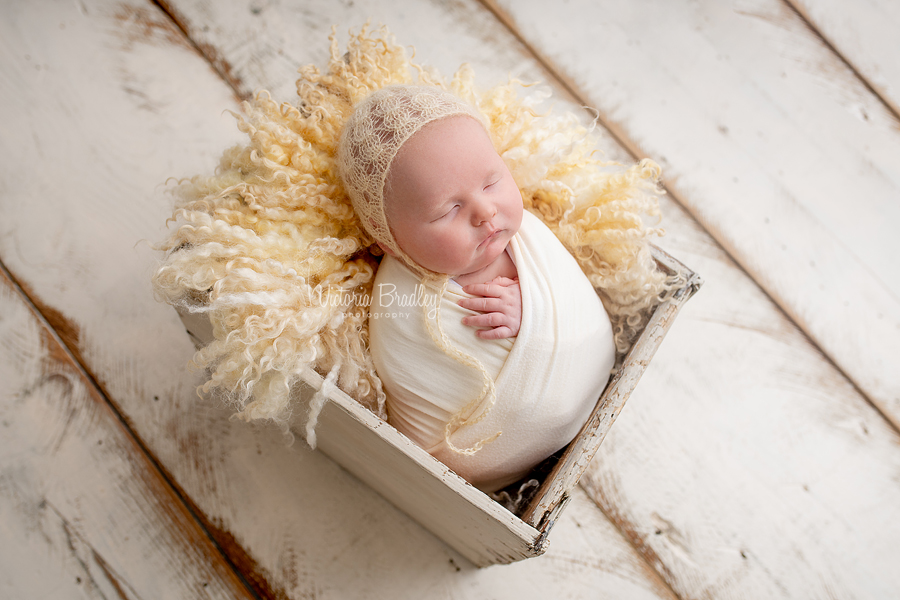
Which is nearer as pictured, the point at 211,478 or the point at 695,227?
the point at 211,478

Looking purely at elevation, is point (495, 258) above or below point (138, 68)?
above

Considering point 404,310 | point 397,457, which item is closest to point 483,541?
point 397,457

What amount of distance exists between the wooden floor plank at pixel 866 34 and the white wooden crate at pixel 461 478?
2.63 ft

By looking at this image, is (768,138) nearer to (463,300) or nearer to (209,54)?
(463,300)

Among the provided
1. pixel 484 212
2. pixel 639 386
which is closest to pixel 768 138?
pixel 639 386

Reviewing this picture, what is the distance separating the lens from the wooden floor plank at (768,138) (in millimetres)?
1158

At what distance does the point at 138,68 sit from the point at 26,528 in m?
0.83

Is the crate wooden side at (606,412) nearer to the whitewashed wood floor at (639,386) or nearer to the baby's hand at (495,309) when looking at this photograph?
the baby's hand at (495,309)

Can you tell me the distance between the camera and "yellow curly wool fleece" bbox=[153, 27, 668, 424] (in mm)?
739

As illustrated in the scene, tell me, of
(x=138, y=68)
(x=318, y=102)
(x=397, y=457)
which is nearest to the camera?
(x=397, y=457)

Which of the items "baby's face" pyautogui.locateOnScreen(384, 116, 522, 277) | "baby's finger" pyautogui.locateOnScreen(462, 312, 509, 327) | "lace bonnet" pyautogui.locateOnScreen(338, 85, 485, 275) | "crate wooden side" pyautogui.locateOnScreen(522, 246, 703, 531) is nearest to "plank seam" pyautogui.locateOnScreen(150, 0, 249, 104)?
"lace bonnet" pyautogui.locateOnScreen(338, 85, 485, 275)

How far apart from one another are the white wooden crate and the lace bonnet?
0.74 feet

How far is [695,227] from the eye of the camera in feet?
3.83

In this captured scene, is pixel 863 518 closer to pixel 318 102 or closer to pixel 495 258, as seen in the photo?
pixel 495 258
